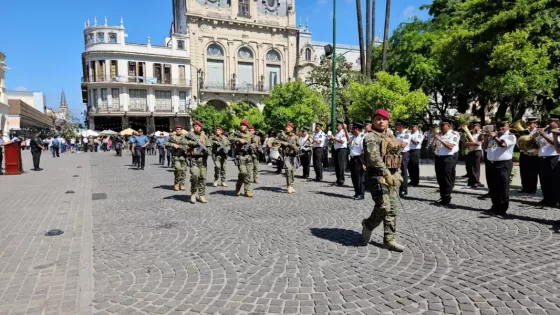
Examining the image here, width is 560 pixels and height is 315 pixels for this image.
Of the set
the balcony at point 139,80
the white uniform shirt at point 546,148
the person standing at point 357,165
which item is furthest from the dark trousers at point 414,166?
the balcony at point 139,80

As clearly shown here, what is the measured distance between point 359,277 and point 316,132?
28.4 feet

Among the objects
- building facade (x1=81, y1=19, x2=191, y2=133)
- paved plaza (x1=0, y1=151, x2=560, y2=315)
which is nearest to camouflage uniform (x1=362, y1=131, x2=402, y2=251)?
paved plaza (x1=0, y1=151, x2=560, y2=315)

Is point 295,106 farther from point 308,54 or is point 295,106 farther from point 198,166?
point 308,54

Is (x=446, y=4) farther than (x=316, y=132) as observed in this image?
Yes

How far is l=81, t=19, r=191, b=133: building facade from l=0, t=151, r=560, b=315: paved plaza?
3996 cm

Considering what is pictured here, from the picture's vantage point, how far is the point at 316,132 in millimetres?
12648

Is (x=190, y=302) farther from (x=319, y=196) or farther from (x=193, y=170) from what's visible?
(x=319, y=196)

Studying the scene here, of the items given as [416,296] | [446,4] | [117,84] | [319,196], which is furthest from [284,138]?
[117,84]

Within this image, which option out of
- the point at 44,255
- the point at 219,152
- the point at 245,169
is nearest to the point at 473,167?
the point at 245,169

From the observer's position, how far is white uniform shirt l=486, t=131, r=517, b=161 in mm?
7047

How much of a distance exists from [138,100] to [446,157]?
145 ft

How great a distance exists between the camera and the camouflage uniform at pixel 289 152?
1017cm

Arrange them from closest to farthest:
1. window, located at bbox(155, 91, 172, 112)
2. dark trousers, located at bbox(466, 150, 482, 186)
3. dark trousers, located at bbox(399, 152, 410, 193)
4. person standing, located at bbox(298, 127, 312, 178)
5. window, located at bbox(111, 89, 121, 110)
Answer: dark trousers, located at bbox(399, 152, 410, 193) → dark trousers, located at bbox(466, 150, 482, 186) → person standing, located at bbox(298, 127, 312, 178) → window, located at bbox(111, 89, 121, 110) → window, located at bbox(155, 91, 172, 112)

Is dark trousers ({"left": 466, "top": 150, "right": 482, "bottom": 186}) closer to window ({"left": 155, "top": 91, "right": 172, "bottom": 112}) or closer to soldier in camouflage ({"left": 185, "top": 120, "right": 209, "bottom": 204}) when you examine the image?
soldier in camouflage ({"left": 185, "top": 120, "right": 209, "bottom": 204})
